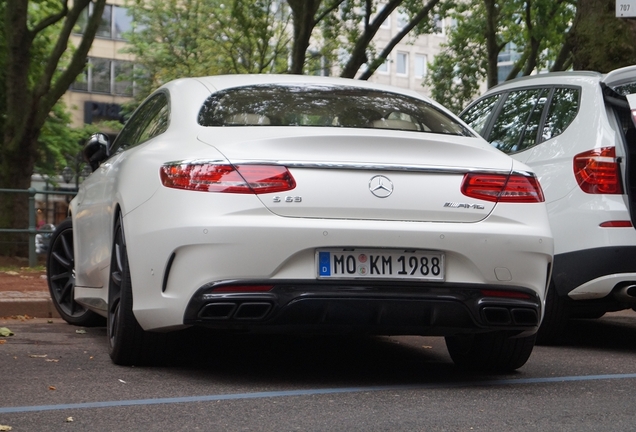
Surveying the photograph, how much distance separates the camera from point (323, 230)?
4.90 m

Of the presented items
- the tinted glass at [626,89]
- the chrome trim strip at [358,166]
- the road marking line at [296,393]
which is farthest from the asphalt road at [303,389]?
the tinted glass at [626,89]

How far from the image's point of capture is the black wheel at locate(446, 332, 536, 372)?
19.2 feet

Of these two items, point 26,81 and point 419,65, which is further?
point 419,65

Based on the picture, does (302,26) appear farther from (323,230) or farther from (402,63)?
(402,63)

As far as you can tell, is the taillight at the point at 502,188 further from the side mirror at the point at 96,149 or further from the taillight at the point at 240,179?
the side mirror at the point at 96,149

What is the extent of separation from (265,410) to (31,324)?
3.90m

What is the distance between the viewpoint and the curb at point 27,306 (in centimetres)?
841

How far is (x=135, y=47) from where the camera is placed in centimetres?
4284

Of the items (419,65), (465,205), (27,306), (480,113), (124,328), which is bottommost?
(27,306)

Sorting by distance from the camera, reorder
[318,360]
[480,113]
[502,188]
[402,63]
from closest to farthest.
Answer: [502,188] → [318,360] → [480,113] → [402,63]

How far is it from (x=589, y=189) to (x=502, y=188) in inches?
69.3

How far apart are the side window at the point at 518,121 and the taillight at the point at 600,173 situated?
→ 711 mm

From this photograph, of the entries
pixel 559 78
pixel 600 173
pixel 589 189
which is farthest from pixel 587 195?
pixel 559 78

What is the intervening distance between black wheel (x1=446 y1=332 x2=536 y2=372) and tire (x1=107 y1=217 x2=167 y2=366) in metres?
1.61
